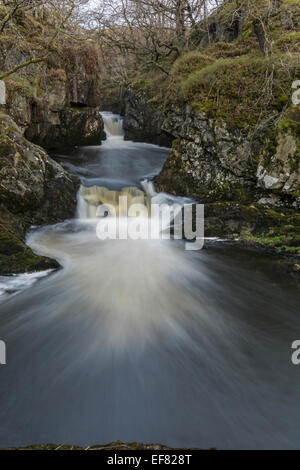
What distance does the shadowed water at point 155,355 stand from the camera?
212cm

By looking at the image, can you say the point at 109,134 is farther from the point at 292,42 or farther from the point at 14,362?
the point at 14,362

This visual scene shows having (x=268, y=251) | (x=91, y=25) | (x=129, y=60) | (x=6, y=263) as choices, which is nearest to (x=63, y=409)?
(x=6, y=263)

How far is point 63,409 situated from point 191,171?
6141 mm

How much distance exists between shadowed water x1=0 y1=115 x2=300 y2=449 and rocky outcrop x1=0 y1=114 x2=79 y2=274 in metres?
1.17

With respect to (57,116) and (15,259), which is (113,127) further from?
(15,259)

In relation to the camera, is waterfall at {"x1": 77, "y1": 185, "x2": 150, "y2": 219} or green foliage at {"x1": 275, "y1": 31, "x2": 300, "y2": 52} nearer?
green foliage at {"x1": 275, "y1": 31, "x2": 300, "y2": 52}

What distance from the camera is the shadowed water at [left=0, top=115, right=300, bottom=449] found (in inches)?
83.4

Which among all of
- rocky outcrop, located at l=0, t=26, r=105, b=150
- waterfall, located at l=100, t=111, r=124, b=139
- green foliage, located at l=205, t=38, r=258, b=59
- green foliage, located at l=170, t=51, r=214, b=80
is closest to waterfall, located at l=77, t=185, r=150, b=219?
rocky outcrop, located at l=0, t=26, r=105, b=150

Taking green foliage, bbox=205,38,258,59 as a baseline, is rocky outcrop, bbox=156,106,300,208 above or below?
below

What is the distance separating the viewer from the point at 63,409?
223 centimetres

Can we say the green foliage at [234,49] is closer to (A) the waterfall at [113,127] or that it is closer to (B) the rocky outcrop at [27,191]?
(B) the rocky outcrop at [27,191]

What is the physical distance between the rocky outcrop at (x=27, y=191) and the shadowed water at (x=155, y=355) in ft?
3.85

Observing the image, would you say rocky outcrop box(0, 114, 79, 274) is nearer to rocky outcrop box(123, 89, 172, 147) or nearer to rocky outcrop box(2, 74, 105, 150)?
rocky outcrop box(2, 74, 105, 150)

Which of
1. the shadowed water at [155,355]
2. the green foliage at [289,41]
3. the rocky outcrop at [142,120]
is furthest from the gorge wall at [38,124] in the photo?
the green foliage at [289,41]
